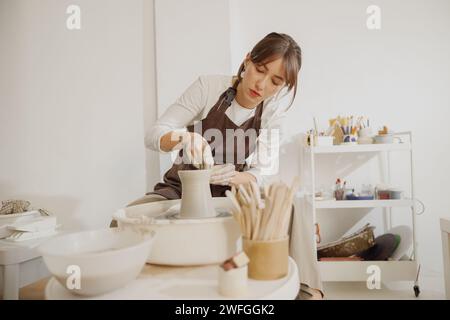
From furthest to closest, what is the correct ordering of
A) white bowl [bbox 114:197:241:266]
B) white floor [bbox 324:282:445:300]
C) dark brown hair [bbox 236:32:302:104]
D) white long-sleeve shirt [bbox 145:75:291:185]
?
1. white floor [bbox 324:282:445:300]
2. white long-sleeve shirt [bbox 145:75:291:185]
3. dark brown hair [bbox 236:32:302:104]
4. white bowl [bbox 114:197:241:266]

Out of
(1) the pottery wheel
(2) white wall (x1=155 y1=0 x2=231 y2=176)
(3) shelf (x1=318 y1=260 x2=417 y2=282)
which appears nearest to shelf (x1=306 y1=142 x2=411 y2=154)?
(3) shelf (x1=318 y1=260 x2=417 y2=282)

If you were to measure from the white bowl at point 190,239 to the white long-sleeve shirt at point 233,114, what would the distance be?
618 millimetres

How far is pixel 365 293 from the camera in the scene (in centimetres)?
168

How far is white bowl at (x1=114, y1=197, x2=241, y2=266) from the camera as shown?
0.57 meters

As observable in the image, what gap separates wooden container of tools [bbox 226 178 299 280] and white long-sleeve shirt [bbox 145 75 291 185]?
0.65 meters

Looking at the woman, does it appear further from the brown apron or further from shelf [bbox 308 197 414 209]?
shelf [bbox 308 197 414 209]

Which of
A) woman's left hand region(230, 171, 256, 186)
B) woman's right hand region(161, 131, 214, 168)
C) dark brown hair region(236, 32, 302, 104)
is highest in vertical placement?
dark brown hair region(236, 32, 302, 104)

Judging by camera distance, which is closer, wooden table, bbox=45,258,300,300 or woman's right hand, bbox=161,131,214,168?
wooden table, bbox=45,258,300,300

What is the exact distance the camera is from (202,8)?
Answer: 5.95 feet

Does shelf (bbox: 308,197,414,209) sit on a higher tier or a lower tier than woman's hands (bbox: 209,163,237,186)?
lower

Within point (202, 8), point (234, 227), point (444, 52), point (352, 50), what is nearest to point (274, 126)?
point (234, 227)

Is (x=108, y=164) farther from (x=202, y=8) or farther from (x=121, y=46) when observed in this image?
(x=202, y=8)

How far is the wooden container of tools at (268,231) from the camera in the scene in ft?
1.73
